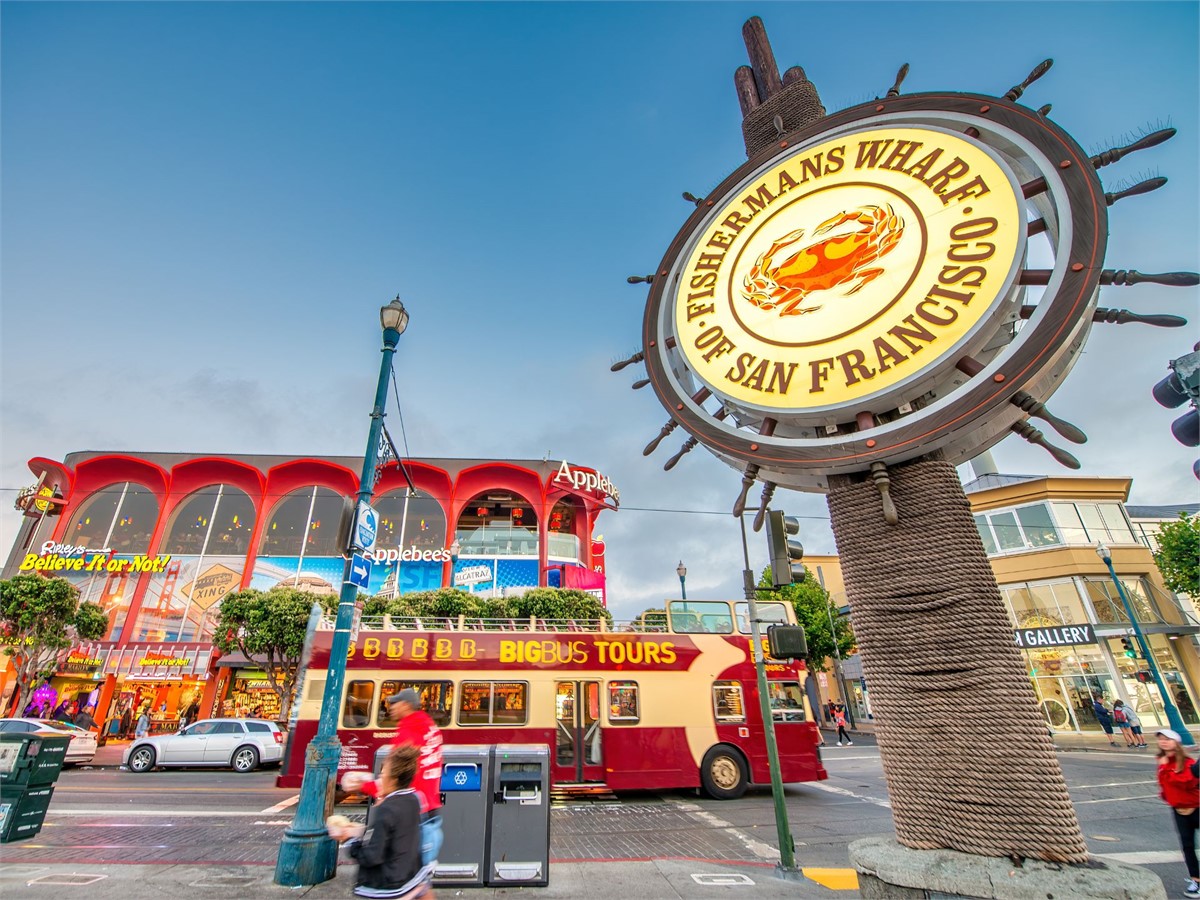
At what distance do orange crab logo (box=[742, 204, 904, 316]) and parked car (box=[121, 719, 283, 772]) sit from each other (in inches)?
724

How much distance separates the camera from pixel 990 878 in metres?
2.46

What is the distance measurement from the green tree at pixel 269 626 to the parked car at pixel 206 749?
6.97 metres

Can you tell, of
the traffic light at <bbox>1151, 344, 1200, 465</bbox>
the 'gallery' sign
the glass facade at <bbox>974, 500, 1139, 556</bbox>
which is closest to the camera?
the traffic light at <bbox>1151, 344, 1200, 465</bbox>

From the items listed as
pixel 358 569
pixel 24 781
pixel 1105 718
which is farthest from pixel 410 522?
pixel 1105 718

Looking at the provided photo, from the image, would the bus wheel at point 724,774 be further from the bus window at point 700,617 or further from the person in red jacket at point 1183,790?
the person in red jacket at point 1183,790

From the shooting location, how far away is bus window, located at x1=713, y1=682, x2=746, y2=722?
12.1 meters

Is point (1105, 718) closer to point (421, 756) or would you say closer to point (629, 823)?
point (629, 823)

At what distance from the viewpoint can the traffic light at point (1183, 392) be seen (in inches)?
175

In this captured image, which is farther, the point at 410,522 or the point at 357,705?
the point at 410,522

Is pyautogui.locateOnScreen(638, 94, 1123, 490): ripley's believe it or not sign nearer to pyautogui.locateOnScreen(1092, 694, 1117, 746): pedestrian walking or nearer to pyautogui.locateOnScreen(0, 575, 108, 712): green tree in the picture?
pyautogui.locateOnScreen(1092, 694, 1117, 746): pedestrian walking

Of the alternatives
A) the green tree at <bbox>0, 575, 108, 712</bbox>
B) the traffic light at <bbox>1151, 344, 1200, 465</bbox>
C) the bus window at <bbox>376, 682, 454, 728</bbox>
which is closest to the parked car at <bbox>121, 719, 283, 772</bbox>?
the bus window at <bbox>376, 682, 454, 728</bbox>

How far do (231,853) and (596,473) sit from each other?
106ft

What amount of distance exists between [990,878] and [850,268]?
10.7ft

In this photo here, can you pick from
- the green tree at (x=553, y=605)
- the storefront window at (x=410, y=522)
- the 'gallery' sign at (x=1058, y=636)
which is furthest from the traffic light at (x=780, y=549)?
the storefront window at (x=410, y=522)
